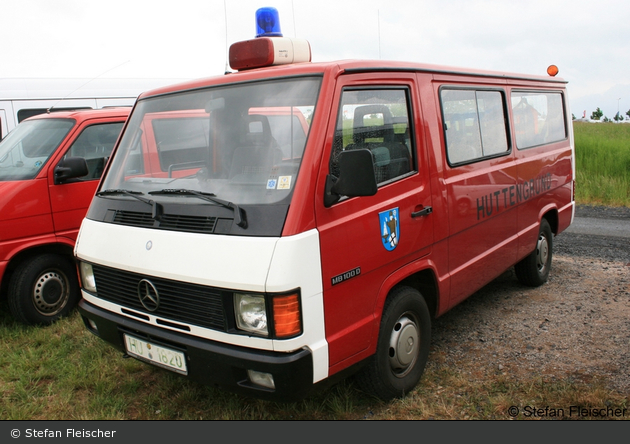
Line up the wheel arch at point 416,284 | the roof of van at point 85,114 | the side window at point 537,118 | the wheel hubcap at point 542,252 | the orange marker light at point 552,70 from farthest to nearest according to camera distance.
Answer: the orange marker light at point 552,70, the wheel hubcap at point 542,252, the roof of van at point 85,114, the side window at point 537,118, the wheel arch at point 416,284

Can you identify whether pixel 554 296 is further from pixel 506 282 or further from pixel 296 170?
pixel 296 170

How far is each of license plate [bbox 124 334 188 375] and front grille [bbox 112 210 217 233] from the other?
693mm

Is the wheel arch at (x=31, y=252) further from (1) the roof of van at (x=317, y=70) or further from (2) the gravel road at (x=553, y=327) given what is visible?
(2) the gravel road at (x=553, y=327)

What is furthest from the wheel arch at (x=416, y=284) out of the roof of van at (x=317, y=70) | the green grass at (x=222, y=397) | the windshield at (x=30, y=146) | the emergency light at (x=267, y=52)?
the windshield at (x=30, y=146)

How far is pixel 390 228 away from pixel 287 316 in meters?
0.98

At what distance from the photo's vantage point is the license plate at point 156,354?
9.72ft

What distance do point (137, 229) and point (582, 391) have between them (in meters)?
3.09

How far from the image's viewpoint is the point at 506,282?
6.14 meters

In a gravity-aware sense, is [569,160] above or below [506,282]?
above

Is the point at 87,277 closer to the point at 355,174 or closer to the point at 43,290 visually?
the point at 43,290

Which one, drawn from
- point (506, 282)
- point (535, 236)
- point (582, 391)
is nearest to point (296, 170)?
point (582, 391)

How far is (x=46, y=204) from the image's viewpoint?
501cm

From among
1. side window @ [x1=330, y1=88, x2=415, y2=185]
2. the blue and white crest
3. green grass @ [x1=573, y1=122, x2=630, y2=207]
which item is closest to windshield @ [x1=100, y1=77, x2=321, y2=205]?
side window @ [x1=330, y1=88, x2=415, y2=185]

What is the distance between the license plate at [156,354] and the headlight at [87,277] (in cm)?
49
